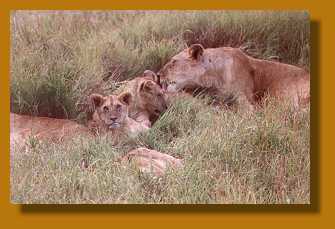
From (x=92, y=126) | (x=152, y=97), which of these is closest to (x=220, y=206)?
(x=152, y=97)

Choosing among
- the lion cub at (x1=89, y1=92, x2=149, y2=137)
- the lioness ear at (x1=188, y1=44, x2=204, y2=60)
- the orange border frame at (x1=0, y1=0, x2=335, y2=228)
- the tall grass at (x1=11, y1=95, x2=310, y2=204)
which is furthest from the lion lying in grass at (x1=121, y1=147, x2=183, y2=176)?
the lioness ear at (x1=188, y1=44, x2=204, y2=60)

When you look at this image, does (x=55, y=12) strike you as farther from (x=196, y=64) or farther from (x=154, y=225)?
(x=154, y=225)

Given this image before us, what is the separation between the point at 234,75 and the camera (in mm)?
6215

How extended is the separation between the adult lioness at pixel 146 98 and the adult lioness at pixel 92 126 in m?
0.06

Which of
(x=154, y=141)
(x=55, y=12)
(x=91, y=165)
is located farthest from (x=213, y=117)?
(x=55, y=12)

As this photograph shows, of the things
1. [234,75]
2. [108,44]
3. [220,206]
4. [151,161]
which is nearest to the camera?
[151,161]

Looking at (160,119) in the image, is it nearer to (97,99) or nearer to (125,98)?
(125,98)

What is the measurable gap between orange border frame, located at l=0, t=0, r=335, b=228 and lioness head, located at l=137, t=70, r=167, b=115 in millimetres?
453

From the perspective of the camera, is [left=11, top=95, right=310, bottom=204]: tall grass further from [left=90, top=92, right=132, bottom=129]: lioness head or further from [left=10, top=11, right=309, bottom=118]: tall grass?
[left=10, top=11, right=309, bottom=118]: tall grass

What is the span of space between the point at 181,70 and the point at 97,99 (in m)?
0.56

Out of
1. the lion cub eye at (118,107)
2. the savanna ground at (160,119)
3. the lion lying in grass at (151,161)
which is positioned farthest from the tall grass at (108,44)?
the lion lying in grass at (151,161)

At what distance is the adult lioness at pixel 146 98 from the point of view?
5.91 m

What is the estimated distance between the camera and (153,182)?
5664 millimetres

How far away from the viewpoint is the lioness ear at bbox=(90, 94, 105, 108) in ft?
19.2
